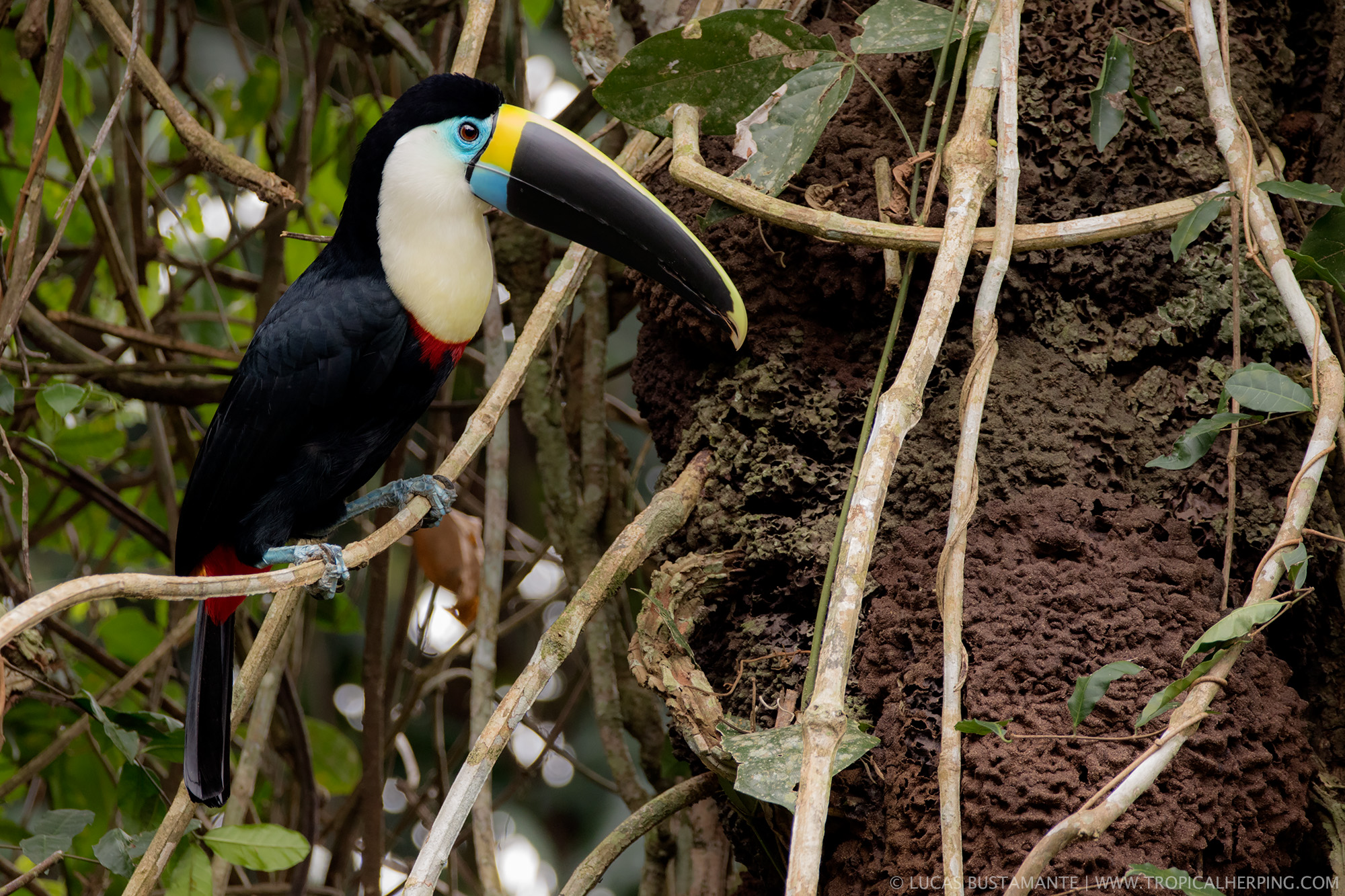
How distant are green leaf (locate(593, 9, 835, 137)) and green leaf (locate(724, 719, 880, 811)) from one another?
0.92 m

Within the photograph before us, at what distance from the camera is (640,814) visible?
172 cm

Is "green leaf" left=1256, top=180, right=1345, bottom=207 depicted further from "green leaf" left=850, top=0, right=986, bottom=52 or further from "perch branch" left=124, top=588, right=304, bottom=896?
"perch branch" left=124, top=588, right=304, bottom=896

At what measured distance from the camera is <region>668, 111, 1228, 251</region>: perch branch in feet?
5.04

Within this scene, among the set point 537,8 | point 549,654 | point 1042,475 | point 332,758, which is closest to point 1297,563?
point 1042,475

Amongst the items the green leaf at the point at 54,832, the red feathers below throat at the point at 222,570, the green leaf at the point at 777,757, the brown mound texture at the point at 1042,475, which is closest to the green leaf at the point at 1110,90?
the brown mound texture at the point at 1042,475

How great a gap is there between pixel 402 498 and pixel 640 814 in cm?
88

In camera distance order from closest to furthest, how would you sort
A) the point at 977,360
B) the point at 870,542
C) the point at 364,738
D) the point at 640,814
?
1. the point at 870,542
2. the point at 977,360
3. the point at 640,814
4. the point at 364,738

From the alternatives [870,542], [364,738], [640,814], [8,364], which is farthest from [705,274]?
[364,738]

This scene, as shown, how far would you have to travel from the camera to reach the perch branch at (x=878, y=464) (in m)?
1.15

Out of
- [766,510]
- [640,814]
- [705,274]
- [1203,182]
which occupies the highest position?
[1203,182]

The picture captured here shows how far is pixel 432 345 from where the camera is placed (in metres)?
2.03

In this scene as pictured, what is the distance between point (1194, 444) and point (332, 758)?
2.54m

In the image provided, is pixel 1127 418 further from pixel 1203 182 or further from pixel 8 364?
pixel 8 364

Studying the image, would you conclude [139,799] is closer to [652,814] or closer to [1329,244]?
[652,814]
